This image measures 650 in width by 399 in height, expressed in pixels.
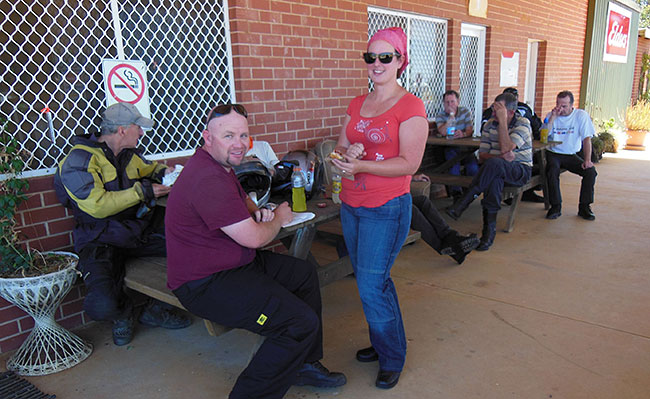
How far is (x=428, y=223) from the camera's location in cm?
396

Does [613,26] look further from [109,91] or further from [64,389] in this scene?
[64,389]

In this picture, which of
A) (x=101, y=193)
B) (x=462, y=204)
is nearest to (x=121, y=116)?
(x=101, y=193)

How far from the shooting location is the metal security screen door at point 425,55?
5.93m

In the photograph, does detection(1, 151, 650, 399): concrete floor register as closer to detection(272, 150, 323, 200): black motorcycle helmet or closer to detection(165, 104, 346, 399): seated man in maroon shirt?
detection(165, 104, 346, 399): seated man in maroon shirt

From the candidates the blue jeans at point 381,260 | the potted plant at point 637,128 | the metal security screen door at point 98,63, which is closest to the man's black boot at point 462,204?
the metal security screen door at point 98,63

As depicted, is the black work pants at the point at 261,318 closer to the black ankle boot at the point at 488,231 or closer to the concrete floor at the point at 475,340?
the concrete floor at the point at 475,340

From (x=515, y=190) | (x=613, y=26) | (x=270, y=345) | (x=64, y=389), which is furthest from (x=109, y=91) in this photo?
(x=613, y=26)

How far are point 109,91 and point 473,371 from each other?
9.65 ft

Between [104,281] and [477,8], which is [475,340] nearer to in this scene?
[104,281]

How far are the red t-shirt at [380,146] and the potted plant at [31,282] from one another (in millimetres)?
1764

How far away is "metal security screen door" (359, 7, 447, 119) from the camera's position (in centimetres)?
593

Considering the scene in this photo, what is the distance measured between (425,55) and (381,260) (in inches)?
181

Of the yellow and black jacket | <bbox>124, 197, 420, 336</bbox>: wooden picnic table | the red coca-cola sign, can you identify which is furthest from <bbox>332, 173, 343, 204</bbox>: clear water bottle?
the red coca-cola sign

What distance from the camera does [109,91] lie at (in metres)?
3.35
